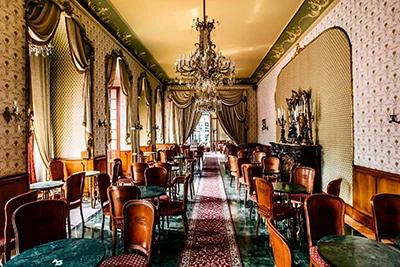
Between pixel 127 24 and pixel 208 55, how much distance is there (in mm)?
2526

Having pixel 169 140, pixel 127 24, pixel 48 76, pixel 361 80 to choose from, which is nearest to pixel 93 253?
pixel 361 80

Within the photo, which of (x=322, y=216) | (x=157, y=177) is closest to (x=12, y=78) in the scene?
(x=157, y=177)

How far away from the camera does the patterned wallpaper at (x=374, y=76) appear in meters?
3.41

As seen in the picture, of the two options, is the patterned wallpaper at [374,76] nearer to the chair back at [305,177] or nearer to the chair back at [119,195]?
the chair back at [305,177]

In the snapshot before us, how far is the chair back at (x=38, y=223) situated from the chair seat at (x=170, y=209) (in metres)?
1.42

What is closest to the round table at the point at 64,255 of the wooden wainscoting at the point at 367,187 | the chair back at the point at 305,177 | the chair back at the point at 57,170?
the chair back at the point at 305,177

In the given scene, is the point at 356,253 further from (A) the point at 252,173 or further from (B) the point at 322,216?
(A) the point at 252,173

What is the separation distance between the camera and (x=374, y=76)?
3820mm

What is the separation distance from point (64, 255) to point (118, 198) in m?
1.21

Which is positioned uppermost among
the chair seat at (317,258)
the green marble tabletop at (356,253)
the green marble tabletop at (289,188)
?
the green marble tabletop at (289,188)

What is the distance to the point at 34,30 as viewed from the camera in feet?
11.9

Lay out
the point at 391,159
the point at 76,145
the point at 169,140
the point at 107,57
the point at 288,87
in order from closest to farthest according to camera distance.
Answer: the point at 391,159
the point at 76,145
the point at 107,57
the point at 288,87
the point at 169,140

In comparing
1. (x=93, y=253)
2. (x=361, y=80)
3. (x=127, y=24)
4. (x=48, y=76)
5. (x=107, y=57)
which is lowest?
(x=93, y=253)

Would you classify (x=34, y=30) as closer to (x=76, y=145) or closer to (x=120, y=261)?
(x=76, y=145)
